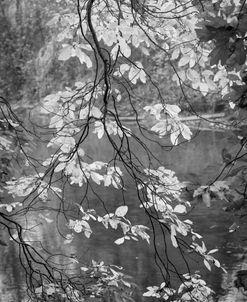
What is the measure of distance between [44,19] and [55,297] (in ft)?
128

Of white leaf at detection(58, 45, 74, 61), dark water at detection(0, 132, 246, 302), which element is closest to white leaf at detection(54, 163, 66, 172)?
white leaf at detection(58, 45, 74, 61)

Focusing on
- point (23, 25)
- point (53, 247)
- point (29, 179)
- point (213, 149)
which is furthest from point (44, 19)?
point (29, 179)

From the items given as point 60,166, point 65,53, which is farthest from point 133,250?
point 65,53

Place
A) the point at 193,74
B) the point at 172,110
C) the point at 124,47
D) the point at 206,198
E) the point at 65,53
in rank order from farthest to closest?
the point at 172,110, the point at 193,74, the point at 65,53, the point at 124,47, the point at 206,198

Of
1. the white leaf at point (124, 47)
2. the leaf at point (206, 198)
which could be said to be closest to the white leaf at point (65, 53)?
the white leaf at point (124, 47)

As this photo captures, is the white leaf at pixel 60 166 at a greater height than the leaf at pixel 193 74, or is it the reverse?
the leaf at pixel 193 74

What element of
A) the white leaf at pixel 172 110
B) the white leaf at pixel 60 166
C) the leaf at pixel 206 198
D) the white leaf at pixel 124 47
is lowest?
the leaf at pixel 206 198

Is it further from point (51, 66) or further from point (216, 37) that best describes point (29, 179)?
point (51, 66)

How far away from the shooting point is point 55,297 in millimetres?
3529

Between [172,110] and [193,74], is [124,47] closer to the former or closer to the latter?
[193,74]

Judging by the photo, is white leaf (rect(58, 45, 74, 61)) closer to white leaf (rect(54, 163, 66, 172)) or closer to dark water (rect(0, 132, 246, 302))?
white leaf (rect(54, 163, 66, 172))

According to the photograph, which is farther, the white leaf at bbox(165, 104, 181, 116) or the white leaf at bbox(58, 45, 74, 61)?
the white leaf at bbox(165, 104, 181, 116)

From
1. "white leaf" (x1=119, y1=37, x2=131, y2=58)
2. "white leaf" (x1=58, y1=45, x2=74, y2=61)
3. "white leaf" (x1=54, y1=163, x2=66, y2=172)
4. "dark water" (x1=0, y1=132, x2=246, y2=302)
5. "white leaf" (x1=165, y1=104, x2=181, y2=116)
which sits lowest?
"white leaf" (x1=54, y1=163, x2=66, y2=172)

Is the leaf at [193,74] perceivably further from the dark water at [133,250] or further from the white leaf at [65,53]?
the dark water at [133,250]
